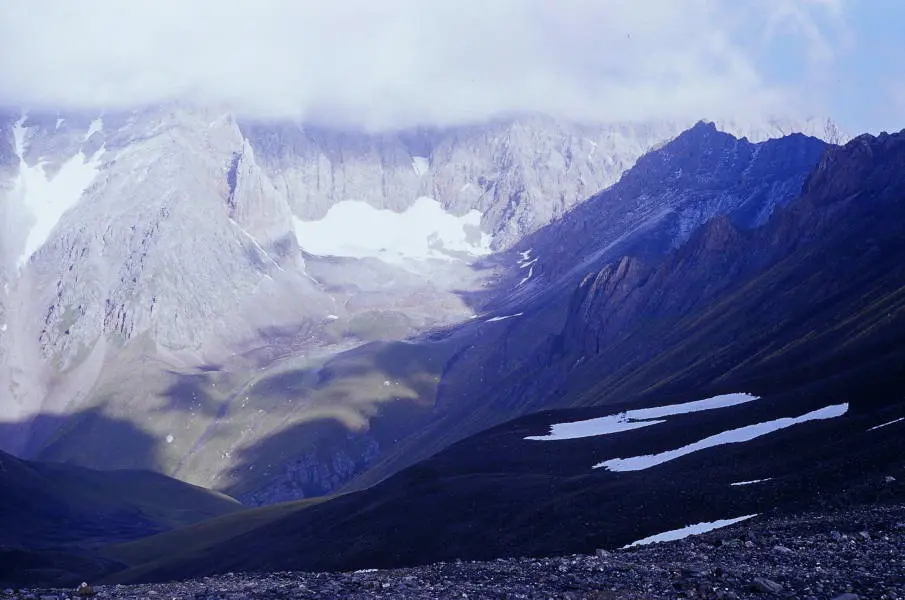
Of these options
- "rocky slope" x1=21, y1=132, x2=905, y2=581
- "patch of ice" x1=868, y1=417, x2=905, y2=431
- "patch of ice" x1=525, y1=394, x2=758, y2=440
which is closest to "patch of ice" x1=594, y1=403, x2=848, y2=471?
"rocky slope" x1=21, y1=132, x2=905, y2=581

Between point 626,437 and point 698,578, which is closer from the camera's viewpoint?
point 698,578

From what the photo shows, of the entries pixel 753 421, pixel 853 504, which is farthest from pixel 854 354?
pixel 853 504

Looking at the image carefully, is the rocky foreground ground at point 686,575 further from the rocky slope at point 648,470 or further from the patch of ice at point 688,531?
the patch of ice at point 688,531

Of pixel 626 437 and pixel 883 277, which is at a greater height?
pixel 883 277

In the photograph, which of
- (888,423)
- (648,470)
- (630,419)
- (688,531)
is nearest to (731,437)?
(648,470)

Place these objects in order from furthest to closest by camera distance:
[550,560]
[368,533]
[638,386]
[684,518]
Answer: [638,386], [368,533], [684,518], [550,560]

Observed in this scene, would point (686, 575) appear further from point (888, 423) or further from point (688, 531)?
point (888, 423)

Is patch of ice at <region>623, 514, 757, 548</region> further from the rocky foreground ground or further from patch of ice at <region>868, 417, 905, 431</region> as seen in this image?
patch of ice at <region>868, 417, 905, 431</region>

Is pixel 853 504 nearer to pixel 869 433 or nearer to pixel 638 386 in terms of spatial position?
pixel 869 433

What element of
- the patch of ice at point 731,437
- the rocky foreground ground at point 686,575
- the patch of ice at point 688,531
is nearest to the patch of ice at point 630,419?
the patch of ice at point 731,437
